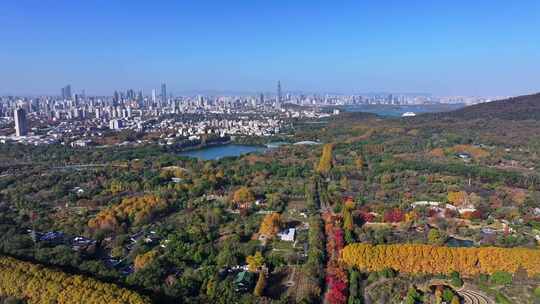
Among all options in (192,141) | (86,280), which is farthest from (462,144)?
(86,280)

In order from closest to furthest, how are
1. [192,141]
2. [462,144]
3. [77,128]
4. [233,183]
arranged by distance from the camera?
1. [233,183]
2. [462,144]
3. [192,141]
4. [77,128]

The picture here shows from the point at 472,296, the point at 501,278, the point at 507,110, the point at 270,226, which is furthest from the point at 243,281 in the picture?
the point at 507,110

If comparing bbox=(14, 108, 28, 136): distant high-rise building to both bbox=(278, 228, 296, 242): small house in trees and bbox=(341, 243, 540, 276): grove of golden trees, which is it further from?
bbox=(341, 243, 540, 276): grove of golden trees

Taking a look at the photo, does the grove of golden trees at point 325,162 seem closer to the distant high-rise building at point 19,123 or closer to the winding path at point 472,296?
the winding path at point 472,296

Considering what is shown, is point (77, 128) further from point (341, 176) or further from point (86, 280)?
point (86, 280)

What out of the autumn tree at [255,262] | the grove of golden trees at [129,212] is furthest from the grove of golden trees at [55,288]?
the grove of golden trees at [129,212]
